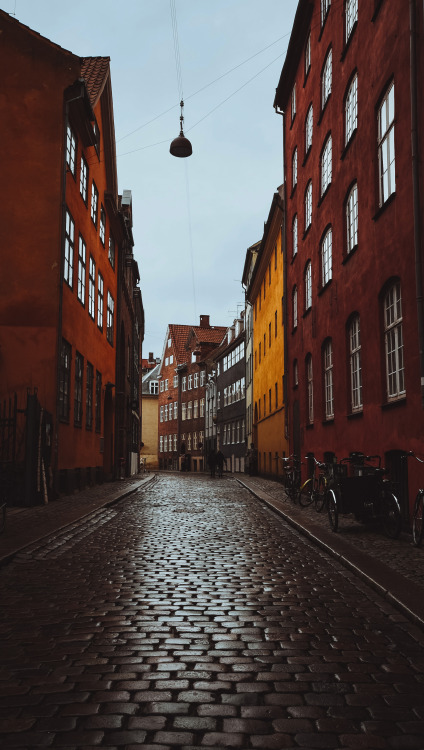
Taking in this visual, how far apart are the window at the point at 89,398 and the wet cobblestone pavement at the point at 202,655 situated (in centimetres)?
1562

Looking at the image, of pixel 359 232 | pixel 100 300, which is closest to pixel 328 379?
pixel 359 232

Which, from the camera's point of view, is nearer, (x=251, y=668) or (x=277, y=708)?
(x=277, y=708)

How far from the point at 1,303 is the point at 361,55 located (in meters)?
9.88

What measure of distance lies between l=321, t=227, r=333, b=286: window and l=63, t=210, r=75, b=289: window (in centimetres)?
664

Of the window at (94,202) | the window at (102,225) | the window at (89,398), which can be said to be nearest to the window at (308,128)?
the window at (94,202)

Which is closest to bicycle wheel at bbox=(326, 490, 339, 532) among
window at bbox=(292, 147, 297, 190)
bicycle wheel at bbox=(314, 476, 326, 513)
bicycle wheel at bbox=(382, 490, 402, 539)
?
bicycle wheel at bbox=(382, 490, 402, 539)

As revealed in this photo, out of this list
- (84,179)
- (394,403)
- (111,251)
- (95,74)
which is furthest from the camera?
(111,251)

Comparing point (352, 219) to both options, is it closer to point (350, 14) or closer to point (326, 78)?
point (350, 14)

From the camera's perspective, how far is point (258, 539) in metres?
10.4

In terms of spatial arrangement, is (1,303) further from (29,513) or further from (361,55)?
(361,55)

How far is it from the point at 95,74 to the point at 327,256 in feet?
38.6

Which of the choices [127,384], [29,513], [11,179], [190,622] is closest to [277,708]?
[190,622]

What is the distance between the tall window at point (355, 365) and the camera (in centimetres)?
1456

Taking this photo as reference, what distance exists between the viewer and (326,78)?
18.8 meters
